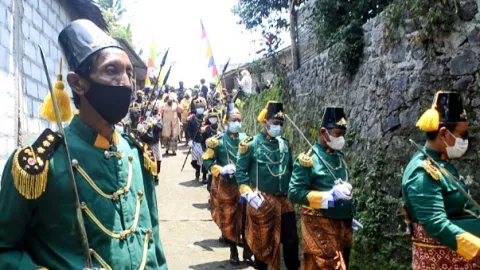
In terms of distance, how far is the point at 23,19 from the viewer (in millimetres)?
6246

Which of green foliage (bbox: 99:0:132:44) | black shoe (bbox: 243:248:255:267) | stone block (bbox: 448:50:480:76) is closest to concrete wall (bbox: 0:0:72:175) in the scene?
black shoe (bbox: 243:248:255:267)

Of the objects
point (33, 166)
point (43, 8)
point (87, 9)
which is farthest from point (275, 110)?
point (33, 166)

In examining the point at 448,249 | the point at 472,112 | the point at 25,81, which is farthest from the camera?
the point at 25,81

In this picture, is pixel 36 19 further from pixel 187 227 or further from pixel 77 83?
pixel 77 83

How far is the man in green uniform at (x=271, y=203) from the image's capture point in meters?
6.42

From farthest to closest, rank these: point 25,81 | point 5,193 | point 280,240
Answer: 1. point 280,240
2. point 25,81
3. point 5,193

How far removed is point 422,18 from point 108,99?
4.47m

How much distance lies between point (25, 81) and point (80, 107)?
12.5 feet

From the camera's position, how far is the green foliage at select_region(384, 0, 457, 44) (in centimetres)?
558

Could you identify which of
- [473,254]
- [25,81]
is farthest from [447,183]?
[25,81]

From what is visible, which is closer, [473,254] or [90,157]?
[90,157]

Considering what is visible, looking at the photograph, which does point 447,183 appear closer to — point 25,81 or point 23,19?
point 25,81

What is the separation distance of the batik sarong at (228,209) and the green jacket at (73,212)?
545 centimetres

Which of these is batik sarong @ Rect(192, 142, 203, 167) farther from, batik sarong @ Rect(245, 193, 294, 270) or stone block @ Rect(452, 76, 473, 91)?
stone block @ Rect(452, 76, 473, 91)
